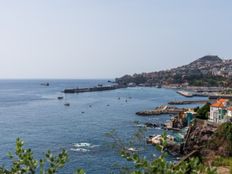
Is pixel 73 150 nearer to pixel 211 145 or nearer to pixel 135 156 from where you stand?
pixel 211 145

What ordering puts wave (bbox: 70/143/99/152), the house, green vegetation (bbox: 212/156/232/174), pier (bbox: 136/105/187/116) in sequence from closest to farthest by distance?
green vegetation (bbox: 212/156/232/174), wave (bbox: 70/143/99/152), the house, pier (bbox: 136/105/187/116)

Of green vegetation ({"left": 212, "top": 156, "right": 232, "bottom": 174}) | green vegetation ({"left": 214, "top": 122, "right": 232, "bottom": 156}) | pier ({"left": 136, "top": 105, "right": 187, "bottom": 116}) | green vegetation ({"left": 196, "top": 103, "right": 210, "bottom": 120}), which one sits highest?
green vegetation ({"left": 196, "top": 103, "right": 210, "bottom": 120})

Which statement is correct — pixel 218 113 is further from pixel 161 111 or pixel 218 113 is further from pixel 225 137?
pixel 161 111

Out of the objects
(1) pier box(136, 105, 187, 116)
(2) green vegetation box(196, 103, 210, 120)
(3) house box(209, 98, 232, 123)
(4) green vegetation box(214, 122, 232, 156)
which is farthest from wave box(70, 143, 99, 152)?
(1) pier box(136, 105, 187, 116)

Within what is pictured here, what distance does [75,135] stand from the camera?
187 ft

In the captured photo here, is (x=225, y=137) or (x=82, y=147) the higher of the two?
(x=225, y=137)

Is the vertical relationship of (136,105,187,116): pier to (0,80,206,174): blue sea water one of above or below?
above

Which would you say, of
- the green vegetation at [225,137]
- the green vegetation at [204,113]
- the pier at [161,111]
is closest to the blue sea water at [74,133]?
the pier at [161,111]

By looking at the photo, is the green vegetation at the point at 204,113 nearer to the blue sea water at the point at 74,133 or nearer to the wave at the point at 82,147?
the blue sea water at the point at 74,133

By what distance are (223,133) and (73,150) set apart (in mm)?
17495

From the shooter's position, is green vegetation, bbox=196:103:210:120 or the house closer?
the house

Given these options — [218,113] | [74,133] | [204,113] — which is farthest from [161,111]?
[74,133]

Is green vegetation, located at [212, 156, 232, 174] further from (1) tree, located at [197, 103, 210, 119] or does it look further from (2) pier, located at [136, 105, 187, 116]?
(2) pier, located at [136, 105, 187, 116]

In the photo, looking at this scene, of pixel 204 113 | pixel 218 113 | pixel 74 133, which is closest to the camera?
pixel 218 113
